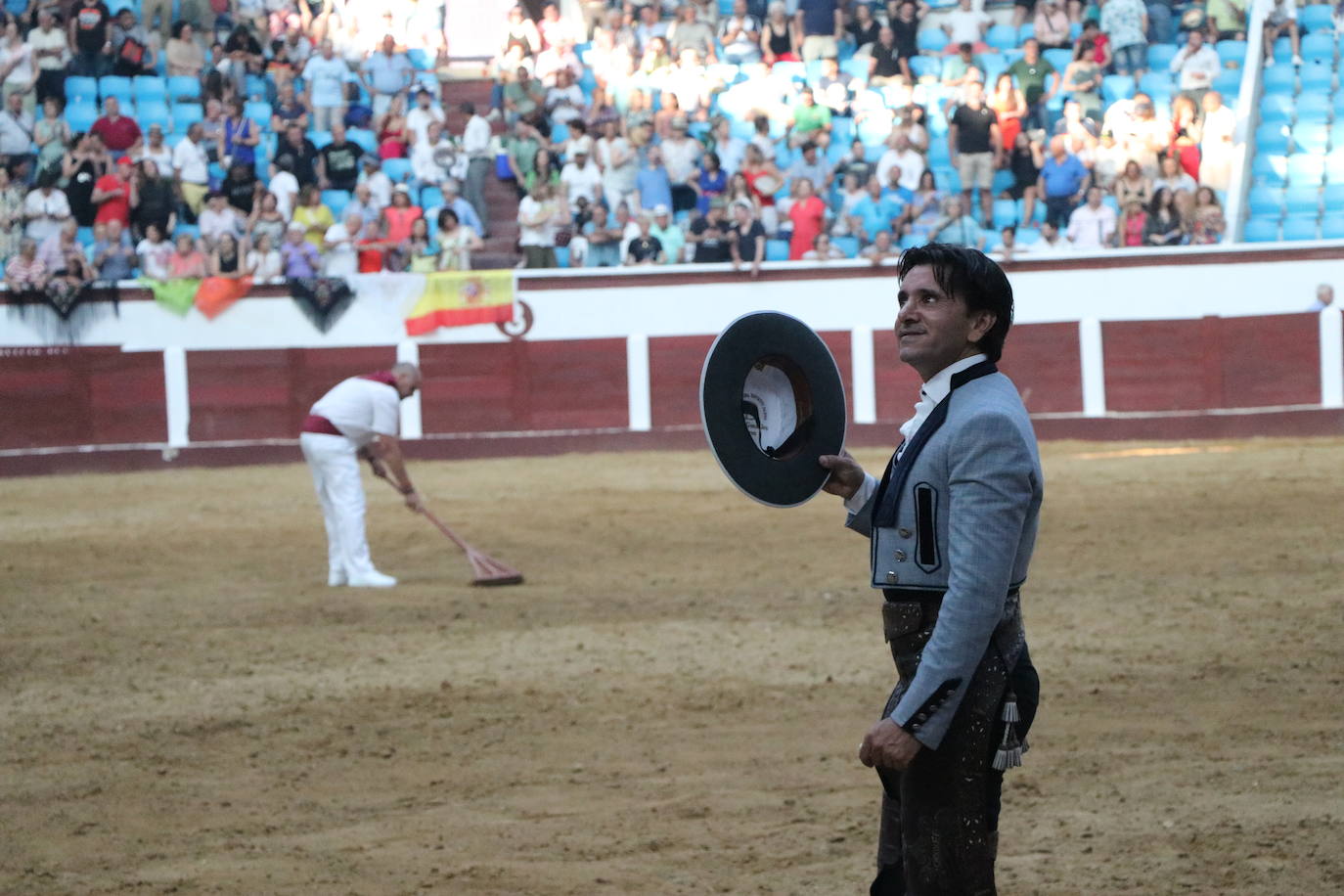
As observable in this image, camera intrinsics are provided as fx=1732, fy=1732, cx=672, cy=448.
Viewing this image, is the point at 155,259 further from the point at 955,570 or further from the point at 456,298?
the point at 955,570

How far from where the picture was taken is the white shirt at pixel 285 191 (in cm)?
1580

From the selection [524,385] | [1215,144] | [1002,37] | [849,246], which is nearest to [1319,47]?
[1215,144]

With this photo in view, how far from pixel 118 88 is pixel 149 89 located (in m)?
0.28

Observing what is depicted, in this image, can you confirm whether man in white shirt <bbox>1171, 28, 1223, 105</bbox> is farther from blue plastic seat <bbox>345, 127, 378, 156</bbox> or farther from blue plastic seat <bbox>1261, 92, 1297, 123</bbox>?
blue plastic seat <bbox>345, 127, 378, 156</bbox>

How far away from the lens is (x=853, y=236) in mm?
15695

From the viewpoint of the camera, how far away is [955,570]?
2.51 metres

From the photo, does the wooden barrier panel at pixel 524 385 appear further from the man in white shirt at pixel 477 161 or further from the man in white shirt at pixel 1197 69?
the man in white shirt at pixel 1197 69

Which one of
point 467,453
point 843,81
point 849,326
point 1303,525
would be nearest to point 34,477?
point 467,453

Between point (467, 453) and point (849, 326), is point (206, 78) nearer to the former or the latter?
point (467, 453)

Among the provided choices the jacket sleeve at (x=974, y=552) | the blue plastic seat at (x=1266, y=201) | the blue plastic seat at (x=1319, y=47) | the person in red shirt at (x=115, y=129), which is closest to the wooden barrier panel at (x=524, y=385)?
the person in red shirt at (x=115, y=129)

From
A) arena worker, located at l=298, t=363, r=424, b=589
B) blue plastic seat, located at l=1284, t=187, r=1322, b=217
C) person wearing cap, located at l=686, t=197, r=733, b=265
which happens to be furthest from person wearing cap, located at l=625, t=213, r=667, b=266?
arena worker, located at l=298, t=363, r=424, b=589

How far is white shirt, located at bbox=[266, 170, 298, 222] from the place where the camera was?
15.8 metres

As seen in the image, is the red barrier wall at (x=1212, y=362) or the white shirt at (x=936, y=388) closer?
the white shirt at (x=936, y=388)

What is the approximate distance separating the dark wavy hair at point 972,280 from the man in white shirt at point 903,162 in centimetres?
1332
